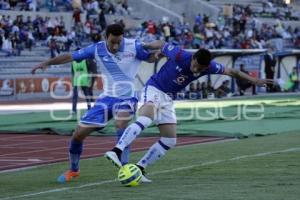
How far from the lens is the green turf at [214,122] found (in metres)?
20.4

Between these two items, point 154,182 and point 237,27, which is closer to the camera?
point 154,182

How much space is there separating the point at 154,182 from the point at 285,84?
3159cm

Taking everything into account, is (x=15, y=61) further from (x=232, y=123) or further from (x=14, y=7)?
(x=232, y=123)

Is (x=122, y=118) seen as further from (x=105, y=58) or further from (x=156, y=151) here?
(x=105, y=58)

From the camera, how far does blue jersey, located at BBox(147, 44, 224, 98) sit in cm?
1166

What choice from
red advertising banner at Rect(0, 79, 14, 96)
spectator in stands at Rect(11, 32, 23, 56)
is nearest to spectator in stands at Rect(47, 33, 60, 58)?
spectator in stands at Rect(11, 32, 23, 56)

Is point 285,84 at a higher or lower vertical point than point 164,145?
lower

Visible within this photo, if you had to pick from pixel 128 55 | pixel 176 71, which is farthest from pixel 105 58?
pixel 176 71

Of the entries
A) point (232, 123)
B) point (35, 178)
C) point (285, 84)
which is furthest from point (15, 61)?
point (35, 178)

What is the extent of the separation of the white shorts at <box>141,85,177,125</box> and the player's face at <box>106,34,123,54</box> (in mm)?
710

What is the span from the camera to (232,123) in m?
22.5

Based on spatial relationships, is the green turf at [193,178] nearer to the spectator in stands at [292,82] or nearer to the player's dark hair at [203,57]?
the player's dark hair at [203,57]

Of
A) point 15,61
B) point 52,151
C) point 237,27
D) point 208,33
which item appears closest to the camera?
point 52,151

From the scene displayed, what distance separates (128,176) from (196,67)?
154cm
